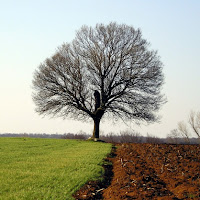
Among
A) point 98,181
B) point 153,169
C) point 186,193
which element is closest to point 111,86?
point 153,169

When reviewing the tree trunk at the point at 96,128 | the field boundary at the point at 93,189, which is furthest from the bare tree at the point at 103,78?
the field boundary at the point at 93,189

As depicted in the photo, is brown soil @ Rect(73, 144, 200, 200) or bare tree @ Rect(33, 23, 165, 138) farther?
bare tree @ Rect(33, 23, 165, 138)

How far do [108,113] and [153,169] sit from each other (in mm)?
23069

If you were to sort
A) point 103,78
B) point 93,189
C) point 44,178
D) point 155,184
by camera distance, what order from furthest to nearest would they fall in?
point 103,78
point 44,178
point 93,189
point 155,184

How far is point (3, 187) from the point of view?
1150 cm

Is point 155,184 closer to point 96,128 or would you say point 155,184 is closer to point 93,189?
point 93,189

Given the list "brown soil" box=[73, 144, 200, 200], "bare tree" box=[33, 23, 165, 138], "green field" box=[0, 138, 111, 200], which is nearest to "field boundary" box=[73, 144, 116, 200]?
"brown soil" box=[73, 144, 200, 200]

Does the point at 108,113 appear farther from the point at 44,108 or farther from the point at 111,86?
the point at 44,108

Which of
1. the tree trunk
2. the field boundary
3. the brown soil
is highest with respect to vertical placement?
the tree trunk

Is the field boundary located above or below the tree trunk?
below

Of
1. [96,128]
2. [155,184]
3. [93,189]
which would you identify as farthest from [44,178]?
[96,128]

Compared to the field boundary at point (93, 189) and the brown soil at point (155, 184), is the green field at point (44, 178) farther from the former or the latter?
the brown soil at point (155, 184)

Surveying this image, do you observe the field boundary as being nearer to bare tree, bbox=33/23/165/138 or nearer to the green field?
the green field

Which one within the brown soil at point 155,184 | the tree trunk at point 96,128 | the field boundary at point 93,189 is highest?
the tree trunk at point 96,128
